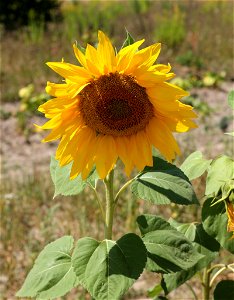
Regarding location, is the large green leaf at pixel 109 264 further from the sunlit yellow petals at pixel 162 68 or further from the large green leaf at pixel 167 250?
the sunlit yellow petals at pixel 162 68

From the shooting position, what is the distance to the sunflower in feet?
4.42

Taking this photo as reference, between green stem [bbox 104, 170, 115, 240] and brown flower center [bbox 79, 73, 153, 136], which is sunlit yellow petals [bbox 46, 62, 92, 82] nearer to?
brown flower center [bbox 79, 73, 153, 136]

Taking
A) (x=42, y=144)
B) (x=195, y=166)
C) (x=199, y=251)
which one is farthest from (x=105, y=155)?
(x=42, y=144)

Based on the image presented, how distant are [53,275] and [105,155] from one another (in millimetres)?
452

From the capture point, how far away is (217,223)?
167 cm

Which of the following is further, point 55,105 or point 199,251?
point 199,251

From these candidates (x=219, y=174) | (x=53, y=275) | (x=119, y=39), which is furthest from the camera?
(x=119, y=39)

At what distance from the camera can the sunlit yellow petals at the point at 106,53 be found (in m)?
1.31

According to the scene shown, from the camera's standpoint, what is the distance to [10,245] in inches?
122

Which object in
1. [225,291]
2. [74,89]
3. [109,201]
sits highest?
[74,89]

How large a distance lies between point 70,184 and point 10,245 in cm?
162

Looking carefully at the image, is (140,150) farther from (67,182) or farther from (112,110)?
(67,182)

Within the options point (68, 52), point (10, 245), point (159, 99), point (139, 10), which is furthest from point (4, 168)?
point (139, 10)

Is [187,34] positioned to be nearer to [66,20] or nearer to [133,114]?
[66,20]
